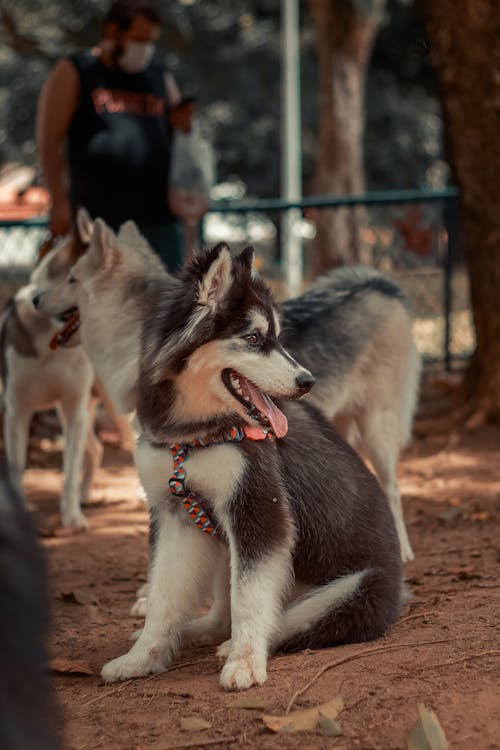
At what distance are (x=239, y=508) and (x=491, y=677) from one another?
97 cm

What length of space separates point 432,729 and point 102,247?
2.70 metres

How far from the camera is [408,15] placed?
82.5 ft

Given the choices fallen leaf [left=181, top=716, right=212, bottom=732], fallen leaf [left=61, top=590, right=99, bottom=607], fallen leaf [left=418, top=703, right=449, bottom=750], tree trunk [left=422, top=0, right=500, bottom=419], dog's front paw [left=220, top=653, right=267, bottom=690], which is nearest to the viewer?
fallen leaf [left=418, top=703, right=449, bottom=750]

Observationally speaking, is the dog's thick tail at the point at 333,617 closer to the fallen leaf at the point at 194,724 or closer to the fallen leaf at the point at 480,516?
the fallen leaf at the point at 194,724

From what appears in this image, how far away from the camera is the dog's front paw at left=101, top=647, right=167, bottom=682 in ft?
12.5

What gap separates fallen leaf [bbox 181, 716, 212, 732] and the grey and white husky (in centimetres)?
181

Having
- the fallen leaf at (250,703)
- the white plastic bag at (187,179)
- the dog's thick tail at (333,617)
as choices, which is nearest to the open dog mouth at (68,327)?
the white plastic bag at (187,179)

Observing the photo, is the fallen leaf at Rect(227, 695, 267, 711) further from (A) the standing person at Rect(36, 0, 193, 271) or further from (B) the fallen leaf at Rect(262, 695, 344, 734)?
(A) the standing person at Rect(36, 0, 193, 271)

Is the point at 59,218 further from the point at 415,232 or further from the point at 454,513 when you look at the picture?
the point at 415,232

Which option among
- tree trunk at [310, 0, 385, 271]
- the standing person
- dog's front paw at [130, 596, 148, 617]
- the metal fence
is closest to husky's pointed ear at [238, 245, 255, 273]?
dog's front paw at [130, 596, 148, 617]

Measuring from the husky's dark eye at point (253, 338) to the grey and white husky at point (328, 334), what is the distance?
0.78 metres

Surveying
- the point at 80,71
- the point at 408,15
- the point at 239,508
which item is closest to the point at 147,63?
the point at 80,71

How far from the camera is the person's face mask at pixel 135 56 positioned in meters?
6.34

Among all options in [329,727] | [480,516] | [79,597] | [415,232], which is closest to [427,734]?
[329,727]
